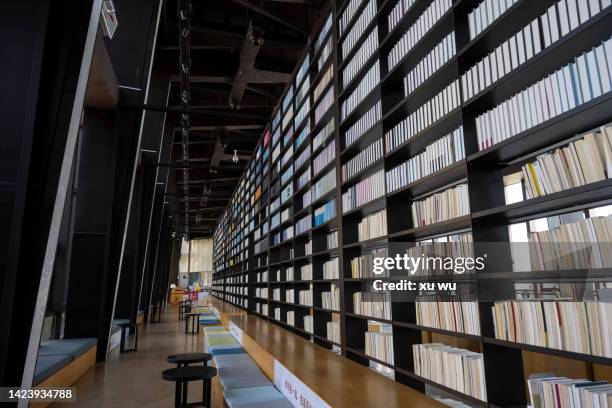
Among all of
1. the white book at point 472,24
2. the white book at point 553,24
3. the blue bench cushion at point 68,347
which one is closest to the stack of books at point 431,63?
the white book at point 472,24

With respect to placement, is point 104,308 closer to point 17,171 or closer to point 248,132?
point 17,171

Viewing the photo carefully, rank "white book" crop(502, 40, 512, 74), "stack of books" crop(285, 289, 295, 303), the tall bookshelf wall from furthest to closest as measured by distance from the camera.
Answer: "stack of books" crop(285, 289, 295, 303) → "white book" crop(502, 40, 512, 74) → the tall bookshelf wall

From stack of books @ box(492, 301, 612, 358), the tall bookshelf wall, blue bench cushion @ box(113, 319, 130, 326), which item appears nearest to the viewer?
stack of books @ box(492, 301, 612, 358)

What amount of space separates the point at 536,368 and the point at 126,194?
241 inches

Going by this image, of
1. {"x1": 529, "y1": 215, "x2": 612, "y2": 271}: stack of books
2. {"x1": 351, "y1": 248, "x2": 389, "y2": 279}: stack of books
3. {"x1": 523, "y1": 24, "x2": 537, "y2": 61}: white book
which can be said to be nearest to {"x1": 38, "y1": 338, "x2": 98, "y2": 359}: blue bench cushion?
{"x1": 351, "y1": 248, "x2": 389, "y2": 279}: stack of books

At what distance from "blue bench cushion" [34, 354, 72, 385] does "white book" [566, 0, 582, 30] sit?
487cm

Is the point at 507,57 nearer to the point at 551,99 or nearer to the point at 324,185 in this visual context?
the point at 551,99

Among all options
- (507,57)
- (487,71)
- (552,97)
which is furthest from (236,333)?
(552,97)

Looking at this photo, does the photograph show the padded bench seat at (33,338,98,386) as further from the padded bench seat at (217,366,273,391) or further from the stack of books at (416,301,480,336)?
the stack of books at (416,301,480,336)

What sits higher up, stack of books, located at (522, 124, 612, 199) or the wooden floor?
stack of books, located at (522, 124, 612, 199)

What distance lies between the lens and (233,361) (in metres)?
4.46

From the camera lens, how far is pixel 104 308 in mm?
6203

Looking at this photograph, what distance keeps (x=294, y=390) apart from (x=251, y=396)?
34 centimetres

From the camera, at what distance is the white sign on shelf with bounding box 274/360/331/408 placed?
106 inches
